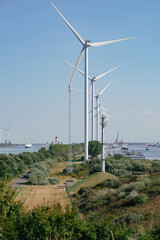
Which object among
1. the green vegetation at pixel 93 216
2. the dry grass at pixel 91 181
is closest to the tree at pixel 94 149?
the green vegetation at pixel 93 216

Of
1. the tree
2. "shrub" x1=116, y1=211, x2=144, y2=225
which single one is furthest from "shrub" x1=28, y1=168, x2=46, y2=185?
the tree

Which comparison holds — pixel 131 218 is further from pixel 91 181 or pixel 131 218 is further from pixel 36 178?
pixel 36 178

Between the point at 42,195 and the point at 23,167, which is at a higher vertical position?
the point at 23,167

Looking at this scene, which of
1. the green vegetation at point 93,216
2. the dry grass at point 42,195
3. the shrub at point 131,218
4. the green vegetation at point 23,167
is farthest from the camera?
the green vegetation at point 23,167

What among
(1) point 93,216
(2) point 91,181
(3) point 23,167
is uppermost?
(3) point 23,167

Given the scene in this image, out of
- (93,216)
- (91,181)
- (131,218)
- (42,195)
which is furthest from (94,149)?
(131,218)

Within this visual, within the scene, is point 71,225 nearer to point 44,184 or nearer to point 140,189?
point 140,189

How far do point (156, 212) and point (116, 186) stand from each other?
1478 centimetres

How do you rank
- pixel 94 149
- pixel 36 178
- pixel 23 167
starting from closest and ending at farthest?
pixel 36 178
pixel 23 167
pixel 94 149

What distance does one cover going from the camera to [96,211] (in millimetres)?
27141

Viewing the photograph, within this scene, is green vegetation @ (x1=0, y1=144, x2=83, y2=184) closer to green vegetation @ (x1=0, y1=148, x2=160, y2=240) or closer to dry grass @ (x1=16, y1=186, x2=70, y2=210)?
green vegetation @ (x1=0, y1=148, x2=160, y2=240)

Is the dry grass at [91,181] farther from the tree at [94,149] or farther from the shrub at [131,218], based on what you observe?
the tree at [94,149]

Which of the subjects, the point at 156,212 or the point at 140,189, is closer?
the point at 156,212

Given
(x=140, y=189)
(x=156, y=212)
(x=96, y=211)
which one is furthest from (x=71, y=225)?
(x=140, y=189)
